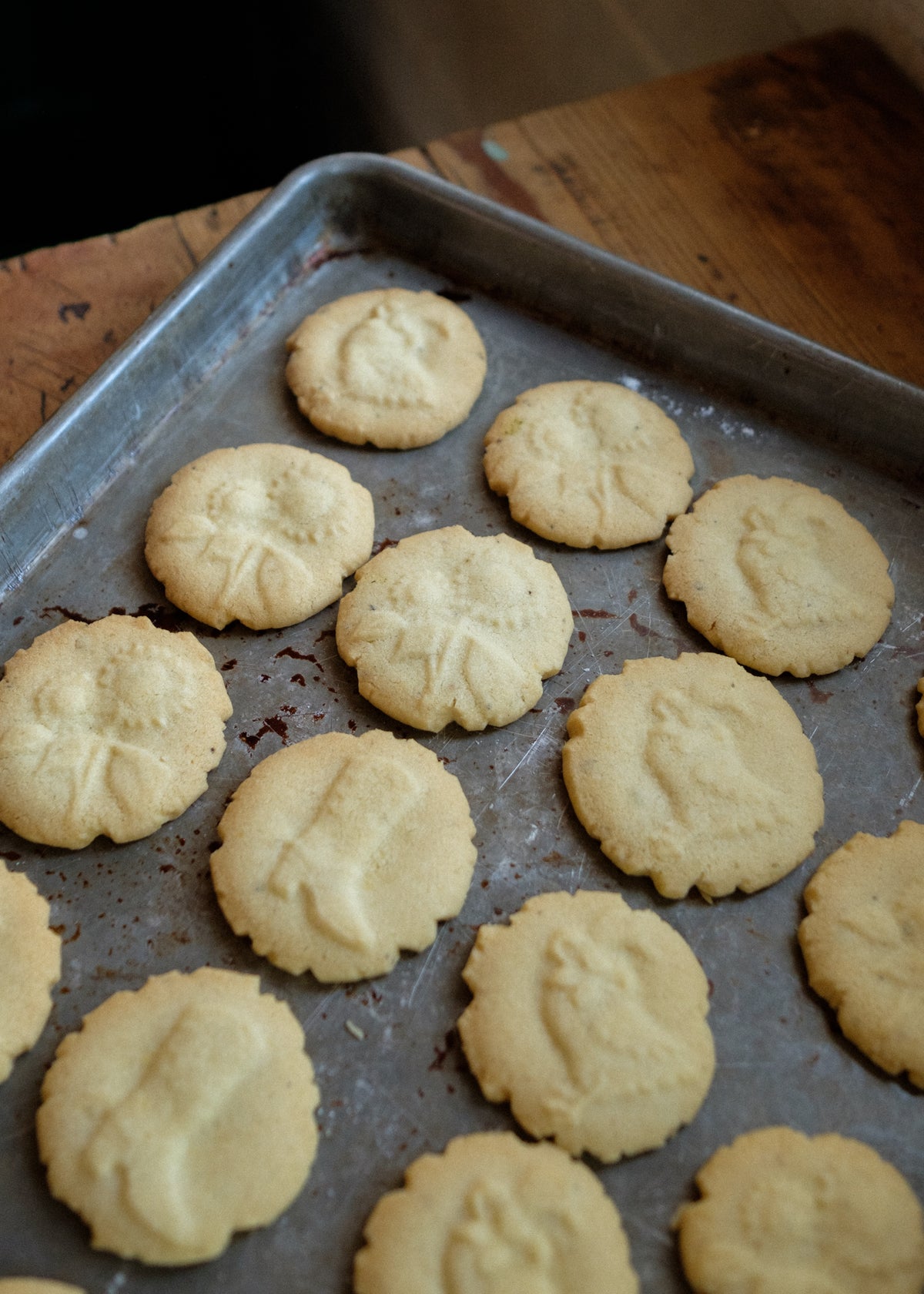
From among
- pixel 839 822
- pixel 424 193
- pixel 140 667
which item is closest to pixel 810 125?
pixel 424 193

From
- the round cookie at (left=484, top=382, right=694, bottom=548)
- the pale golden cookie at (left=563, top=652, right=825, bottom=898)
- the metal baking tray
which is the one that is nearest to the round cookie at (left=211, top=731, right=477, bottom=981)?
the metal baking tray

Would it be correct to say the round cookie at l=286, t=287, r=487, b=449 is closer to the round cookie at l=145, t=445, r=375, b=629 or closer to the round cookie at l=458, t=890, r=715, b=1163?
the round cookie at l=145, t=445, r=375, b=629

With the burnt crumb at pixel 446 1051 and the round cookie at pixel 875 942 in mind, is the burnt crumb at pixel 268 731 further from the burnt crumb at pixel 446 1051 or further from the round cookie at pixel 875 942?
the round cookie at pixel 875 942

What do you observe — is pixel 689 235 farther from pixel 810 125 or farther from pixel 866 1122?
pixel 866 1122

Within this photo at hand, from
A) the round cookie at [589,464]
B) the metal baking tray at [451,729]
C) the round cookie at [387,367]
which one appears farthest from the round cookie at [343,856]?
the round cookie at [387,367]

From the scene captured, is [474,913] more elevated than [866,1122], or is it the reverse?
[474,913]

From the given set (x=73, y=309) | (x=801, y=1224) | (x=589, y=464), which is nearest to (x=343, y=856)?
(x=801, y=1224)
